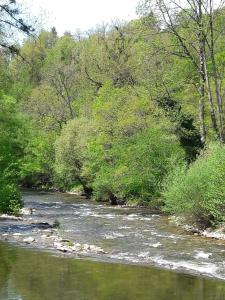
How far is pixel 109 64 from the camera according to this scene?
53.6 meters

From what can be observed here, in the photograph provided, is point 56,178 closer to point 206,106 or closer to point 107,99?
point 107,99

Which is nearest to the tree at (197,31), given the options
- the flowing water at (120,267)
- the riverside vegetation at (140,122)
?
the riverside vegetation at (140,122)

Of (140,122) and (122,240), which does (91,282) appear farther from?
(140,122)

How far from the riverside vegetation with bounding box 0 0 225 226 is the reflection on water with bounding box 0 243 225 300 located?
6717 mm

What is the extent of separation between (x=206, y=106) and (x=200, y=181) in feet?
46.2

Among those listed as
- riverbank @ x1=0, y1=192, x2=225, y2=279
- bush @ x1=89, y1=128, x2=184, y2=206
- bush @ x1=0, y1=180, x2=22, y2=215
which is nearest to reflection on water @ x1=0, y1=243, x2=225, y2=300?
riverbank @ x1=0, y1=192, x2=225, y2=279

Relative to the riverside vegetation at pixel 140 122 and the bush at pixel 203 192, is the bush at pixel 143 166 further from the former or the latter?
the bush at pixel 203 192

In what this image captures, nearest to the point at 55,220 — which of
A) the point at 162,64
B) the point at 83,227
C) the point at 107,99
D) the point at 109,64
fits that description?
the point at 83,227

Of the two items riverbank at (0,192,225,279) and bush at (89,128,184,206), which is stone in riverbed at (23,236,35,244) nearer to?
riverbank at (0,192,225,279)

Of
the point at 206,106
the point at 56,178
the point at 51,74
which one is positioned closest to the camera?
the point at 206,106

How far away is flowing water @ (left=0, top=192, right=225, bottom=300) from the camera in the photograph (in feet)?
39.0

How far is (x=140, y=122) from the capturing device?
36.9 metres

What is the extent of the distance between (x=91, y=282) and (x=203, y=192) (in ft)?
33.5

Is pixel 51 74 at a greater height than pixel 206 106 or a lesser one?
greater
